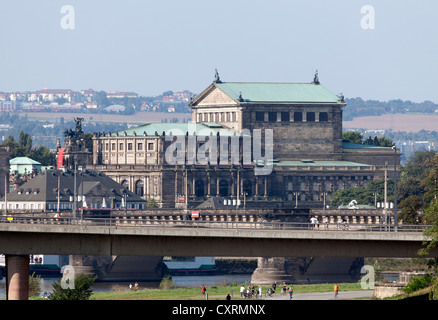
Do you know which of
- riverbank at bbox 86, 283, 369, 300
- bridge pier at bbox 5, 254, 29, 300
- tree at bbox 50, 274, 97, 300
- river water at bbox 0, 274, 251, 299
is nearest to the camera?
bridge pier at bbox 5, 254, 29, 300

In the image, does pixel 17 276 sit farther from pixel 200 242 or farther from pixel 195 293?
pixel 195 293

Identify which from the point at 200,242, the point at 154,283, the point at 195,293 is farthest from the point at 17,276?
the point at 154,283

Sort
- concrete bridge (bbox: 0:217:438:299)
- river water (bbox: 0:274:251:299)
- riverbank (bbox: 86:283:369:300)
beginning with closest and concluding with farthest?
concrete bridge (bbox: 0:217:438:299)
riverbank (bbox: 86:283:369:300)
river water (bbox: 0:274:251:299)

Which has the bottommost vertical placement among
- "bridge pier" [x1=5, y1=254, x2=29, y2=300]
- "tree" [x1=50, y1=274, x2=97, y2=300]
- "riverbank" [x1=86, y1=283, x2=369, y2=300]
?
"riverbank" [x1=86, y1=283, x2=369, y2=300]

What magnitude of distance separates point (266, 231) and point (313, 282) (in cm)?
7471

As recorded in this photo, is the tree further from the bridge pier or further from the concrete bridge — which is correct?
the bridge pier

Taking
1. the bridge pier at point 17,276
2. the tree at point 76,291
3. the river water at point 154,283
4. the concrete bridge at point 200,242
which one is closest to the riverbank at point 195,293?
the river water at point 154,283

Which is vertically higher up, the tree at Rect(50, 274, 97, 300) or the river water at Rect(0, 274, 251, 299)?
the tree at Rect(50, 274, 97, 300)

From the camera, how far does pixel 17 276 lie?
338ft

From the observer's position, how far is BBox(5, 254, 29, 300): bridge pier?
338 ft

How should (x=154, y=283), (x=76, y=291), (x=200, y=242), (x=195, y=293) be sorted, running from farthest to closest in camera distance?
(x=154, y=283)
(x=195, y=293)
(x=76, y=291)
(x=200, y=242)

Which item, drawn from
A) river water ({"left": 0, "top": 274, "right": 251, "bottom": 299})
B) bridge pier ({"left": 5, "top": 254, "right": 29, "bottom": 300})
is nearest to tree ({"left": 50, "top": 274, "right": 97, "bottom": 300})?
bridge pier ({"left": 5, "top": 254, "right": 29, "bottom": 300})

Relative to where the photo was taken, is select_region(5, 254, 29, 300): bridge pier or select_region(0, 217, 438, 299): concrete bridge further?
select_region(0, 217, 438, 299): concrete bridge
